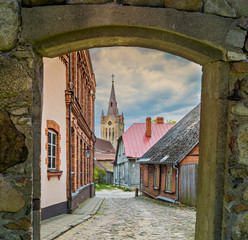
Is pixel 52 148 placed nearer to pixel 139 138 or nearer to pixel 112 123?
pixel 139 138

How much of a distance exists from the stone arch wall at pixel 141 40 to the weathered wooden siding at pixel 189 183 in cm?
940

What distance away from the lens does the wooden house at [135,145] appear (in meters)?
28.7

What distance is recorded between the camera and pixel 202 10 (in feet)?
8.48

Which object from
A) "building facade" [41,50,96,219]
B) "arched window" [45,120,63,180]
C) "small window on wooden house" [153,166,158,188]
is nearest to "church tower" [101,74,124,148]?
"small window on wooden house" [153,166,158,188]

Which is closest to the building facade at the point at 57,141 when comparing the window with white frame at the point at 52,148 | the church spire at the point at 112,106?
the window with white frame at the point at 52,148

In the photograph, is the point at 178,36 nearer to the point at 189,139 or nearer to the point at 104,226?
the point at 104,226

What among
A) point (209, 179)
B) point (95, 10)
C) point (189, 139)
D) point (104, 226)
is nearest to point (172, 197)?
point (189, 139)

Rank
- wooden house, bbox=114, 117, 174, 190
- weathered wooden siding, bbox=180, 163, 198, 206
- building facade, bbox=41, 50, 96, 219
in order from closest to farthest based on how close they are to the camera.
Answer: building facade, bbox=41, 50, 96, 219
weathered wooden siding, bbox=180, 163, 198, 206
wooden house, bbox=114, 117, 174, 190

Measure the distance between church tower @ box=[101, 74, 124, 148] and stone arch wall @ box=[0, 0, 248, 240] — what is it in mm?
70129

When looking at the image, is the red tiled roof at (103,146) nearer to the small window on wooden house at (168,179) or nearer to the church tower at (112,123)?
the church tower at (112,123)

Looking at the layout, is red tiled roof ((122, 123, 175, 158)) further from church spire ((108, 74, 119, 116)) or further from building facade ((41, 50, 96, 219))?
church spire ((108, 74, 119, 116))

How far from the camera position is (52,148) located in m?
8.73

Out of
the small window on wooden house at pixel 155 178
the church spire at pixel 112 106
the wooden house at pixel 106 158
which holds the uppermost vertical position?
the church spire at pixel 112 106

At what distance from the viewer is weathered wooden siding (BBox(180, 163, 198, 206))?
11977mm
